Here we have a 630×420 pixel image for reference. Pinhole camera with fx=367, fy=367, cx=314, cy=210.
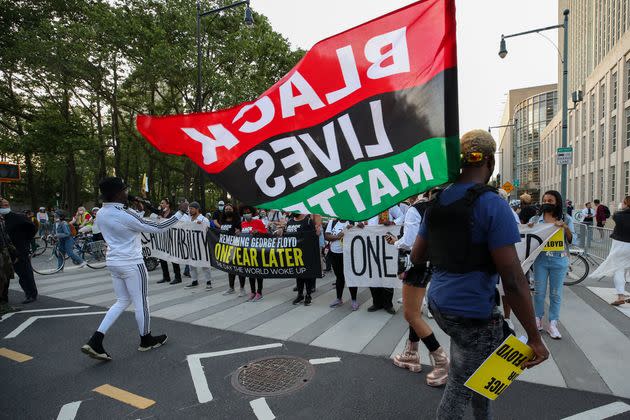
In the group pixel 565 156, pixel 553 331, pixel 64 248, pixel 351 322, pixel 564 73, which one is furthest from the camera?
pixel 564 73

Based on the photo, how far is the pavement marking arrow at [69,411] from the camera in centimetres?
320

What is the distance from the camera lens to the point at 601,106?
1187 inches

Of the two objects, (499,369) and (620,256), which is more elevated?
(499,369)

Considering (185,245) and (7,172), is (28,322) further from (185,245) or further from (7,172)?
(7,172)

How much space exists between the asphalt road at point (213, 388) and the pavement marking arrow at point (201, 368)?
47mm

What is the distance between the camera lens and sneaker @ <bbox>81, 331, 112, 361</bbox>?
13.7ft

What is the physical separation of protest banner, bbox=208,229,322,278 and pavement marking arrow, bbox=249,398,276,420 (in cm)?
315

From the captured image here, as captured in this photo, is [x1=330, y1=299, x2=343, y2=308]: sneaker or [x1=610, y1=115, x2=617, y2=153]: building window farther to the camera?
[x1=610, y1=115, x2=617, y2=153]: building window

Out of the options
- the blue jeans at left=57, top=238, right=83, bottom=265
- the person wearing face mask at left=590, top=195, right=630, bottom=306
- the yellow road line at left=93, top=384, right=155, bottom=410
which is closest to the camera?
the yellow road line at left=93, top=384, right=155, bottom=410

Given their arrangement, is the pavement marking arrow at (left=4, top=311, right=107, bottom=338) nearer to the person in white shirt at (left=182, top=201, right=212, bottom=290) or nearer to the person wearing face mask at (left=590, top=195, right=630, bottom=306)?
the person in white shirt at (left=182, top=201, right=212, bottom=290)

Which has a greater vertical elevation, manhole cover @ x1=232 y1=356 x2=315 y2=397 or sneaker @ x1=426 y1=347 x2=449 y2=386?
sneaker @ x1=426 y1=347 x2=449 y2=386

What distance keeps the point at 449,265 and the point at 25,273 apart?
823 cm

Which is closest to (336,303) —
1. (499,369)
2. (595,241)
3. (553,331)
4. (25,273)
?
(553,331)

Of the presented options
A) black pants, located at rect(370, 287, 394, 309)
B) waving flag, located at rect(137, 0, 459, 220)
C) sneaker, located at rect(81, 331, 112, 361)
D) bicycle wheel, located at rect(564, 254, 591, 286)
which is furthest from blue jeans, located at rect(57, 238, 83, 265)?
bicycle wheel, located at rect(564, 254, 591, 286)
